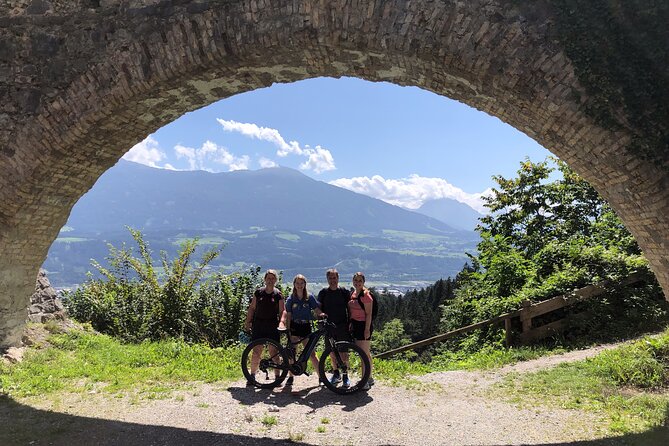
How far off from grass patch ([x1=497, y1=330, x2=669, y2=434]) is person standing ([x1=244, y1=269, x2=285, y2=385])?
3428mm

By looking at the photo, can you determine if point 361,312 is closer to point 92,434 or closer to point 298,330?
point 298,330

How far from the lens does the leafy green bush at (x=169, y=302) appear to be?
1062cm

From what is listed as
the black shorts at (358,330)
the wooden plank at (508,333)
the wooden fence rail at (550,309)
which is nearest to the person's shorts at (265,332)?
the black shorts at (358,330)

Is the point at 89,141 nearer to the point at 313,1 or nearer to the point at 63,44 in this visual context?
the point at 63,44

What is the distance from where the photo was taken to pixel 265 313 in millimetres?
6559

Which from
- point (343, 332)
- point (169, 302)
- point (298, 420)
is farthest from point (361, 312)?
point (169, 302)

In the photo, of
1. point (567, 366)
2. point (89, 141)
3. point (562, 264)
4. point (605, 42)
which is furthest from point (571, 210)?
point (89, 141)

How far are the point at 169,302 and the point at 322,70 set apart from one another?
7.95 meters

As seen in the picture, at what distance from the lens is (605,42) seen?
4137mm

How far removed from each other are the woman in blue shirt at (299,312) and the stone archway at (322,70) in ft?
9.71

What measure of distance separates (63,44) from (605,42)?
6242 millimetres

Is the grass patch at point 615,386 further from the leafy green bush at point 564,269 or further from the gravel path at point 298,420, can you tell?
the leafy green bush at point 564,269

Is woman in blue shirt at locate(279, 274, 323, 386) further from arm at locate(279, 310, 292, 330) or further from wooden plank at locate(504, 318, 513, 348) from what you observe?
wooden plank at locate(504, 318, 513, 348)

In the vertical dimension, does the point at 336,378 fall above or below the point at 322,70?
below
